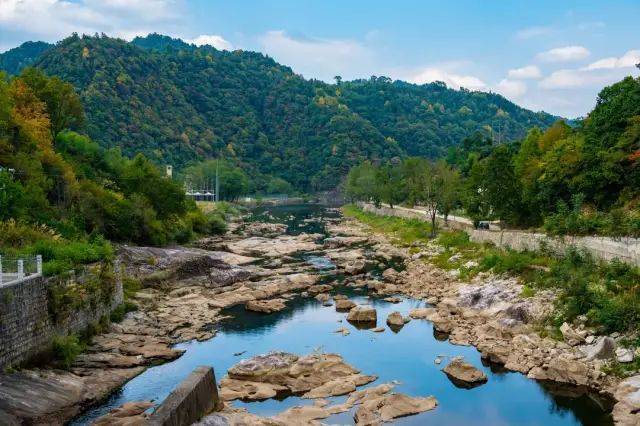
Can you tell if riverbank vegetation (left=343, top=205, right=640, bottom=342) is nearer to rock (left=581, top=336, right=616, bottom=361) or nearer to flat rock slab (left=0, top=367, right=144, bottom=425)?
rock (left=581, top=336, right=616, bottom=361)

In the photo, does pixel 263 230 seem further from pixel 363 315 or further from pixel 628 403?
pixel 628 403

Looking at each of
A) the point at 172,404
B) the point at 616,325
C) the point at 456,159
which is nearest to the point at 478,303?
the point at 616,325

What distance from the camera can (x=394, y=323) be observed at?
107 feet

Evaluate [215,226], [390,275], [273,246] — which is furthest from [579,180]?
[215,226]

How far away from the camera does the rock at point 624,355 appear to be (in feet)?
73.7

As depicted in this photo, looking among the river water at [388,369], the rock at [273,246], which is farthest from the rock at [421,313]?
the rock at [273,246]

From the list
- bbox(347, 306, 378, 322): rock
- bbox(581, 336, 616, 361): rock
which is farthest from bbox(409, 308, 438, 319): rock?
bbox(581, 336, 616, 361): rock

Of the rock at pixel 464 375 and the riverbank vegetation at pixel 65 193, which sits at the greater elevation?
the riverbank vegetation at pixel 65 193

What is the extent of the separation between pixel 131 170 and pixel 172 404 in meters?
48.6

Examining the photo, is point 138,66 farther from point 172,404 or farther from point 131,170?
point 172,404

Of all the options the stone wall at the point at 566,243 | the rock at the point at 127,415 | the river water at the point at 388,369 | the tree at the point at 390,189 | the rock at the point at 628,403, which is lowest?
the river water at the point at 388,369

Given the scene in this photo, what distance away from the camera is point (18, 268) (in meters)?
22.1

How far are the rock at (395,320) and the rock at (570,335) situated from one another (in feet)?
29.3

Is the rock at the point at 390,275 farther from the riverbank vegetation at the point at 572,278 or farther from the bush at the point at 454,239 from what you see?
the bush at the point at 454,239
